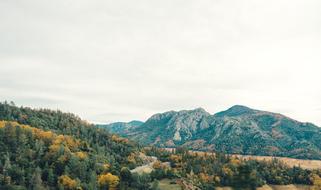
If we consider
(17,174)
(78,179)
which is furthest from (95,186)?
(17,174)

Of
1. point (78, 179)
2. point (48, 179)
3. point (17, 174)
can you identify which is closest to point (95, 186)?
point (78, 179)

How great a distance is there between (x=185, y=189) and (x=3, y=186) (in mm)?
107044

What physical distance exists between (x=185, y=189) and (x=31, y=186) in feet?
305

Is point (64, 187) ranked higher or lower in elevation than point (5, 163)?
lower

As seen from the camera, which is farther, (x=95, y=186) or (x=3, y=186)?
(x=95, y=186)

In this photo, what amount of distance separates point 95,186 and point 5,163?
59.6 metres

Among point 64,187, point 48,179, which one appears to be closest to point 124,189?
point 64,187

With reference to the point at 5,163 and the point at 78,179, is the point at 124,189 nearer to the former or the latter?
the point at 78,179

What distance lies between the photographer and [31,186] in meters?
186

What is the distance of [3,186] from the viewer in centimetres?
17988

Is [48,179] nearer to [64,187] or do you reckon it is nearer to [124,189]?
[64,187]

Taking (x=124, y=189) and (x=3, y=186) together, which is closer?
(x=3, y=186)

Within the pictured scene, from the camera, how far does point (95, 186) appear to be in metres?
191

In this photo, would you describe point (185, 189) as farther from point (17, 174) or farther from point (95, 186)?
point (17, 174)
